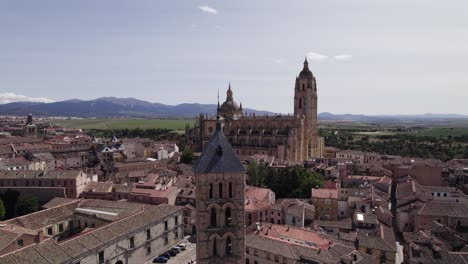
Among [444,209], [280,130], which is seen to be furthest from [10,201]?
[444,209]

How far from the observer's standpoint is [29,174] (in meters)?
66.0

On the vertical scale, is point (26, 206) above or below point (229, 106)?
below

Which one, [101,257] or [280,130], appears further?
[280,130]

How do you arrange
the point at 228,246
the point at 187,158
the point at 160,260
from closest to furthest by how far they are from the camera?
the point at 228,246 < the point at 160,260 < the point at 187,158

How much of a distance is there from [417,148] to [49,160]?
377ft

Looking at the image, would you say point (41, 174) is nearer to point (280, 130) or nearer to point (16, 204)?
point (16, 204)

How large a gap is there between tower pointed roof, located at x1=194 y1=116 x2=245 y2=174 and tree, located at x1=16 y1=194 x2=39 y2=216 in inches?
1723

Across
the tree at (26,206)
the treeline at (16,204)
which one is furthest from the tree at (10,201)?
the tree at (26,206)

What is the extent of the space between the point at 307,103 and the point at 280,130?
13.1 meters

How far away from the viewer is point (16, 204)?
60.5 m

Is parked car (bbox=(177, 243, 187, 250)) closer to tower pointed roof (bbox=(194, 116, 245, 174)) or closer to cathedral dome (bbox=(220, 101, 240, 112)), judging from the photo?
tower pointed roof (bbox=(194, 116, 245, 174))

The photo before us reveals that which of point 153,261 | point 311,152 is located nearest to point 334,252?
point 153,261

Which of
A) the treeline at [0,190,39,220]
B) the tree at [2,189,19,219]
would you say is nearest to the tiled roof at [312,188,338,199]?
the treeline at [0,190,39,220]

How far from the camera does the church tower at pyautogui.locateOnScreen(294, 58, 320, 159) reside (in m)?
109
